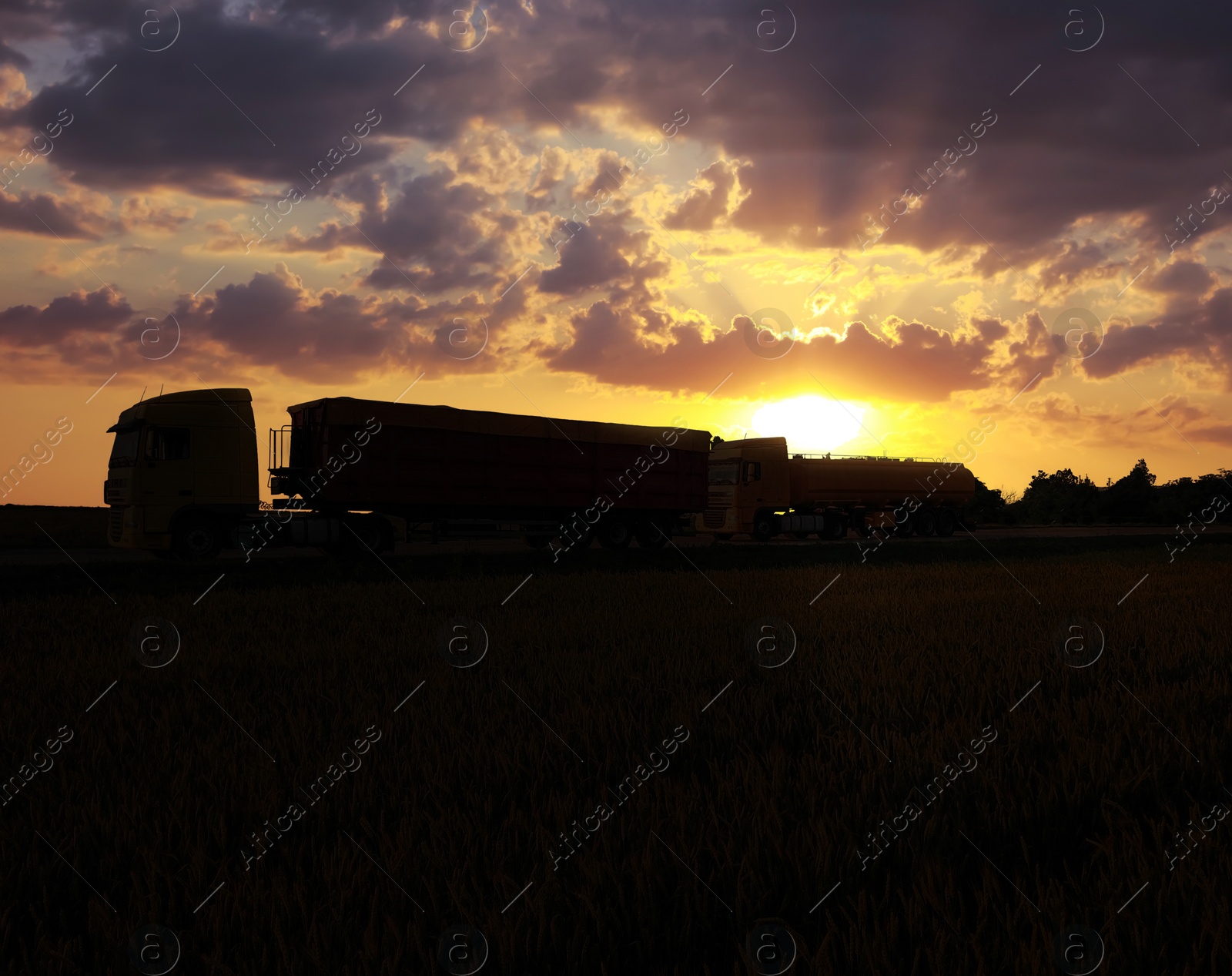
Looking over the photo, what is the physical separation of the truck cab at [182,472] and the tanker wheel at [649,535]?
10.4 m

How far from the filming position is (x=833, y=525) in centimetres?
3316

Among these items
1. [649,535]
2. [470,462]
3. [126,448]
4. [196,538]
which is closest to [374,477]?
[470,462]

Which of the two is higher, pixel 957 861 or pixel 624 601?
pixel 624 601

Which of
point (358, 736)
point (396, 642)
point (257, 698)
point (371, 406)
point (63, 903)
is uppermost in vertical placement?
point (371, 406)

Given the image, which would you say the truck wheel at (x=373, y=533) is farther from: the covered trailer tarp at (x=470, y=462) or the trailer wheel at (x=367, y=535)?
the covered trailer tarp at (x=470, y=462)

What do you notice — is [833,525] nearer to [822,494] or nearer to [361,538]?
[822,494]

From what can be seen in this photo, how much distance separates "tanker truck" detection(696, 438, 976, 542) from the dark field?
20109mm

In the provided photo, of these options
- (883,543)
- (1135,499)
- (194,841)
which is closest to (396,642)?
(194,841)

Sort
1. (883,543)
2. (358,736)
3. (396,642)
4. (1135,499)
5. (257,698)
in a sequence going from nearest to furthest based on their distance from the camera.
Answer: (358,736), (257,698), (396,642), (883,543), (1135,499)

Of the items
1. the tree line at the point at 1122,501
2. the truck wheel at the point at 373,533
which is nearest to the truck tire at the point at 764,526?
the truck wheel at the point at 373,533

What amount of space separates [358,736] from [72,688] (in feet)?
9.53

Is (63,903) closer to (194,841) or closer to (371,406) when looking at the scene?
(194,841)

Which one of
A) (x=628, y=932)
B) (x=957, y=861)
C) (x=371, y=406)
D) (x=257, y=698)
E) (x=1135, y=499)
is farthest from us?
(x=1135, y=499)

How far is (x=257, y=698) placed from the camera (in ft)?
20.7
